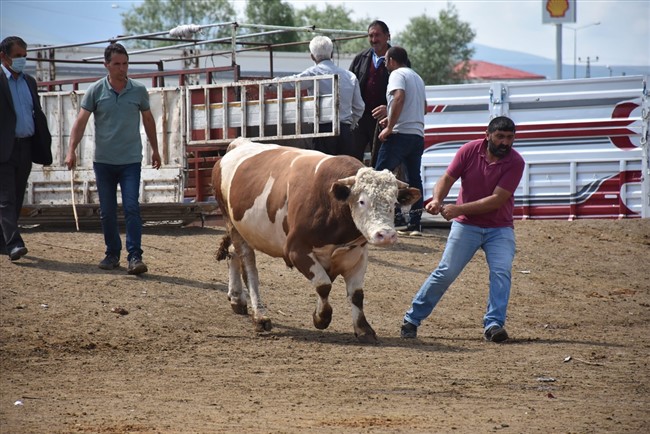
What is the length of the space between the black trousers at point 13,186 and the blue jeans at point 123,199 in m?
0.93

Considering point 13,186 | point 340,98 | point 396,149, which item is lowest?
point 13,186

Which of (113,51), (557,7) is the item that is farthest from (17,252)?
(557,7)

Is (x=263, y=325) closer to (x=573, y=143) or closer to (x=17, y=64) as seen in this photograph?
(x=17, y=64)

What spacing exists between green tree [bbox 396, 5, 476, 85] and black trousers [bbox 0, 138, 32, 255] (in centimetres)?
6622

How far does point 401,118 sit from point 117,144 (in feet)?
12.1

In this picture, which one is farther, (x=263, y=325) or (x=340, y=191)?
(x=263, y=325)

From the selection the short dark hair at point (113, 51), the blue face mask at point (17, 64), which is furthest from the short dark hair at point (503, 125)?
the blue face mask at point (17, 64)

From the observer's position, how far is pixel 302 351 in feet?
29.9

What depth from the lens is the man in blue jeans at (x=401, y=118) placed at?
13156mm

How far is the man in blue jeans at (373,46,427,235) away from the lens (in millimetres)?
13156

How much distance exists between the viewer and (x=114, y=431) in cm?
639

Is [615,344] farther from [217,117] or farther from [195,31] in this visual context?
[195,31]

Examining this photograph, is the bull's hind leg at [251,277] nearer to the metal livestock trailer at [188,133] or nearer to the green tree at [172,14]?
the metal livestock trailer at [188,133]

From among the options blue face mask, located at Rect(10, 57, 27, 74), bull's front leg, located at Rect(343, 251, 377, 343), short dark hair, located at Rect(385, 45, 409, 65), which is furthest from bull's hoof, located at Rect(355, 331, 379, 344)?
blue face mask, located at Rect(10, 57, 27, 74)
